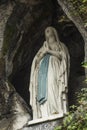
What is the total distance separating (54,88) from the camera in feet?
29.6

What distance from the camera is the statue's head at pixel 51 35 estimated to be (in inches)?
372

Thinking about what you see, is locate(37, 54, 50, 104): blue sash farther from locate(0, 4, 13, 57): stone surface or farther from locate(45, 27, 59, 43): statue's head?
locate(0, 4, 13, 57): stone surface

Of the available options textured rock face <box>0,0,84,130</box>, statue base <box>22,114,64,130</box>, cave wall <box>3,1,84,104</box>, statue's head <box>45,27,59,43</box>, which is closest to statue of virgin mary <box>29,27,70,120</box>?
statue's head <box>45,27,59,43</box>

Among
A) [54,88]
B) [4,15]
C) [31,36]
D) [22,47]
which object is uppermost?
[4,15]

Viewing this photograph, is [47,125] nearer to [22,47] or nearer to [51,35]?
[51,35]

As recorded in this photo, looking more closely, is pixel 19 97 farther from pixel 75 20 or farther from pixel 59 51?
pixel 75 20

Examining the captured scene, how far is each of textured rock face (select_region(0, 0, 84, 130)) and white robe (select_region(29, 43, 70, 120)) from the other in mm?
273

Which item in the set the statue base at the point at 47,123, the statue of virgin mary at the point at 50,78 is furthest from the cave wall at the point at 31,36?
the statue base at the point at 47,123

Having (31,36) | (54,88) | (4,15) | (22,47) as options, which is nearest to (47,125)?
(54,88)

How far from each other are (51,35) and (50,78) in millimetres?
760

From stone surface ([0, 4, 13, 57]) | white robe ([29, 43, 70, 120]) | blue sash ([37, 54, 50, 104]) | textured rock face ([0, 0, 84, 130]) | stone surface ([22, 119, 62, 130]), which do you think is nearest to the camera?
stone surface ([22, 119, 62, 130])

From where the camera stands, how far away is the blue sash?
9.12m

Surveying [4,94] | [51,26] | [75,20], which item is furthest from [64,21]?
[4,94]

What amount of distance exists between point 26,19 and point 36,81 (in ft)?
3.81
